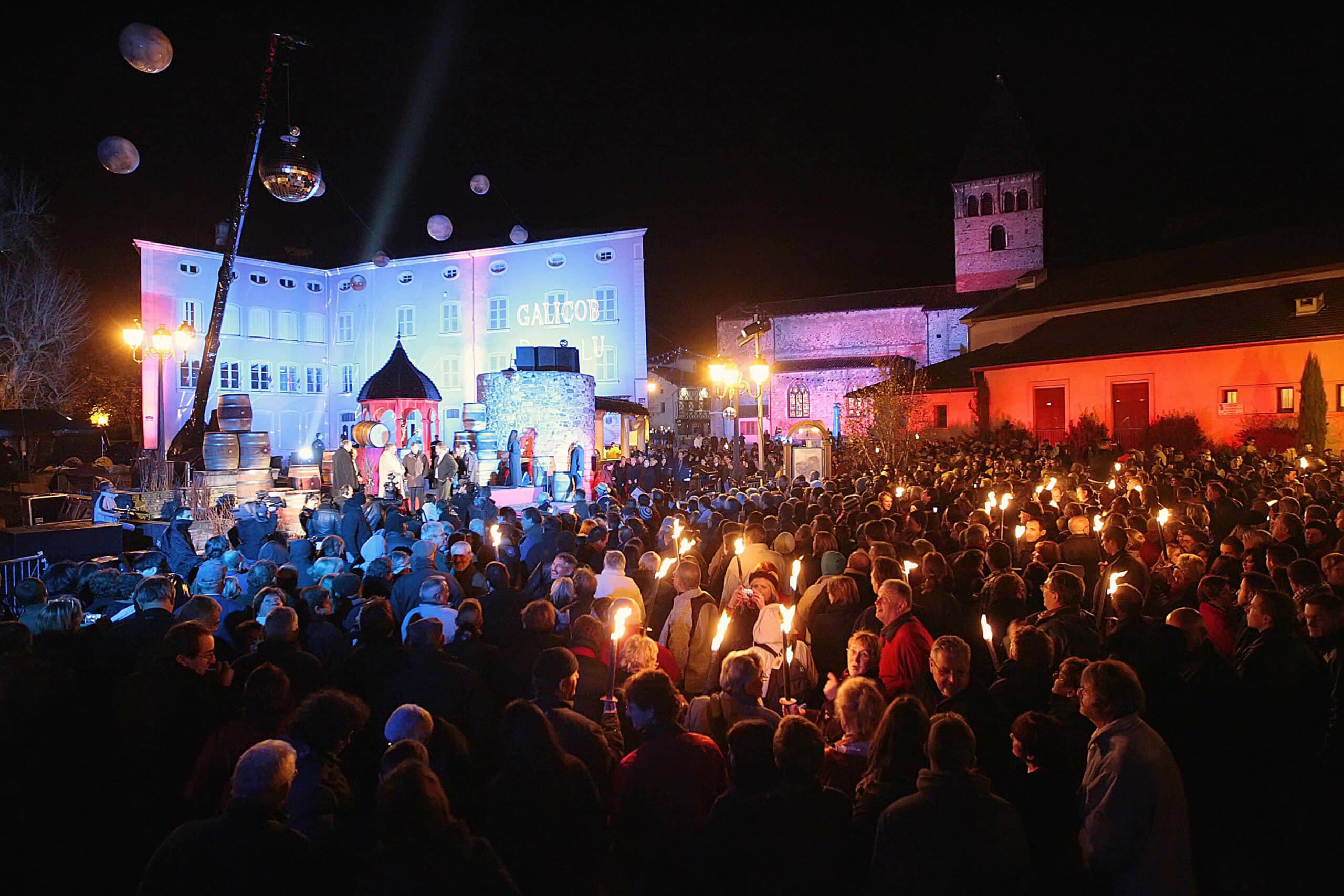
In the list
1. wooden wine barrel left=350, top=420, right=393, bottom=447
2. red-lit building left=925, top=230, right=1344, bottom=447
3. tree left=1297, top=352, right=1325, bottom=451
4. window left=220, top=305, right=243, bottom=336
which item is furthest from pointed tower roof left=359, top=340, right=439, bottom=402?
tree left=1297, top=352, right=1325, bottom=451

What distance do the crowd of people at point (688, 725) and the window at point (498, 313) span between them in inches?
1232

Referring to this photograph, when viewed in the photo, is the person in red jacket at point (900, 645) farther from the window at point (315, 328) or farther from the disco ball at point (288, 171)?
the window at point (315, 328)

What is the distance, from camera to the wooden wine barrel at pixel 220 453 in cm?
1723

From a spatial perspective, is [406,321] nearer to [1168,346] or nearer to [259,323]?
[259,323]

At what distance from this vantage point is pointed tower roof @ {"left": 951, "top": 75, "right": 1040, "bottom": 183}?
46.8 meters

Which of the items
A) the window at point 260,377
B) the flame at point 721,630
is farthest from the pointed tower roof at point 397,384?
the flame at point 721,630

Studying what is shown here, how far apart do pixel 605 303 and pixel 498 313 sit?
5350 mm

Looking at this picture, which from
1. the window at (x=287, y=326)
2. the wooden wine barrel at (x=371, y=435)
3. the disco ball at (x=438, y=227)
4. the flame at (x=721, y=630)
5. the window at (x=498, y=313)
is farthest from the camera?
the window at (x=498, y=313)

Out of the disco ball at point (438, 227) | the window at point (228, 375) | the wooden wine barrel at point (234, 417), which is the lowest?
the wooden wine barrel at point (234, 417)

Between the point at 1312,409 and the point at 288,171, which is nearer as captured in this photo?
the point at 288,171

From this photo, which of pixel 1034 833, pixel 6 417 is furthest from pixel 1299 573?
pixel 6 417

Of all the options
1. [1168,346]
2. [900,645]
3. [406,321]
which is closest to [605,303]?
[406,321]

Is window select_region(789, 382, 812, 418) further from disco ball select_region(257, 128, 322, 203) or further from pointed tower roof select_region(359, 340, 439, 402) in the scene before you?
disco ball select_region(257, 128, 322, 203)

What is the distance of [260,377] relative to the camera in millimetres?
36531
